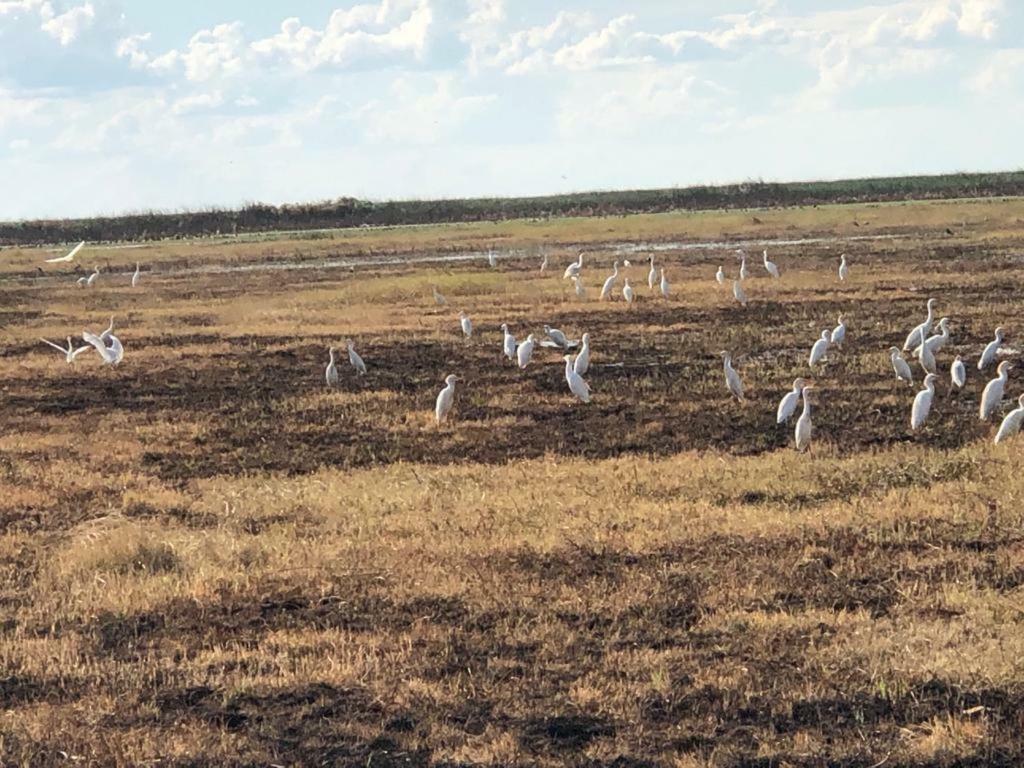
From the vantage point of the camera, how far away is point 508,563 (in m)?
9.49

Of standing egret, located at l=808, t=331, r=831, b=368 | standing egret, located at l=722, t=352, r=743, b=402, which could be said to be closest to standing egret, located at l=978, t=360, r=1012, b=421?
standing egret, located at l=722, t=352, r=743, b=402

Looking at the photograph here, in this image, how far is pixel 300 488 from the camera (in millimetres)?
12555

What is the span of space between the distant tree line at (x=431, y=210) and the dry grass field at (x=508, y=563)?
59229mm

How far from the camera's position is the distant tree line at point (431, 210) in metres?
79.8

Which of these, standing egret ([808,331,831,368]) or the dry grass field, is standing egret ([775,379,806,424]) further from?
standing egret ([808,331,831,368])

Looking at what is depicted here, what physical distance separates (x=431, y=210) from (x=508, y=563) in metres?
79.0

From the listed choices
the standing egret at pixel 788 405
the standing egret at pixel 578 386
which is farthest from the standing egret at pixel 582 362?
the standing egret at pixel 788 405

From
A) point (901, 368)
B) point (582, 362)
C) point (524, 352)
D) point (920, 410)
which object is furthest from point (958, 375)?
point (524, 352)

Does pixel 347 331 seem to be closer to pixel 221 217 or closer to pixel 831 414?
pixel 831 414

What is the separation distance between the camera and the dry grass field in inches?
260

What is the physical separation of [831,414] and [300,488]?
6.33 metres

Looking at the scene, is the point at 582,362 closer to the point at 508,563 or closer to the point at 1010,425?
the point at 1010,425

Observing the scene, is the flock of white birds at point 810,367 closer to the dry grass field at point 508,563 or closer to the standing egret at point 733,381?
the standing egret at point 733,381

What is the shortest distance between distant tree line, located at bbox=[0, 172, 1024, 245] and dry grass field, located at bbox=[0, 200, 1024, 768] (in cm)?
5923
